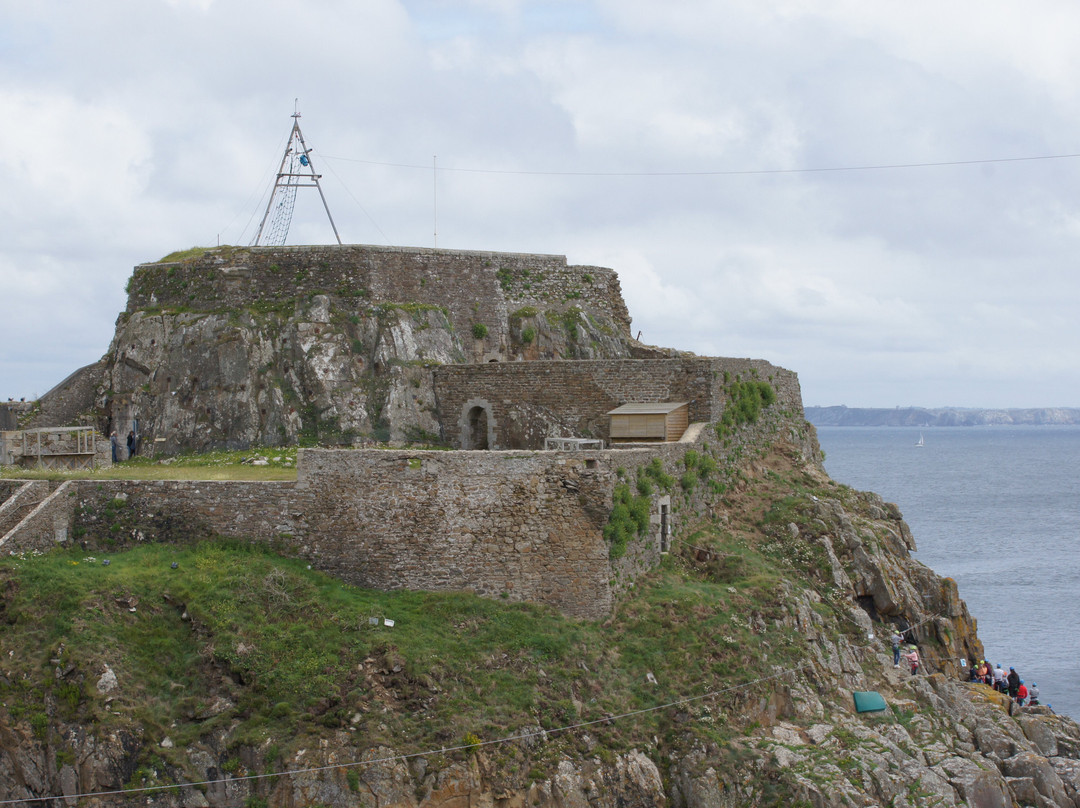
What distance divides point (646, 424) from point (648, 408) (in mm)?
823

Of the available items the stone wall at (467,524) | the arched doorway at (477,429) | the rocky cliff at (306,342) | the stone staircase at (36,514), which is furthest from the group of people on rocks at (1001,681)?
the stone staircase at (36,514)

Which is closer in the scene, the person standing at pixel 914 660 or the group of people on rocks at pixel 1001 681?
the person standing at pixel 914 660

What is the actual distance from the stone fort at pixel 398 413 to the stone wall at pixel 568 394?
58 millimetres

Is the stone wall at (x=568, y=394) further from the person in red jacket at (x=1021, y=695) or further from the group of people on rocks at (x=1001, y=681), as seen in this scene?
the person in red jacket at (x=1021, y=695)

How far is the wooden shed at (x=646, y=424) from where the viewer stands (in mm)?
31672

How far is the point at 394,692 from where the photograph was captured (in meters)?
23.2

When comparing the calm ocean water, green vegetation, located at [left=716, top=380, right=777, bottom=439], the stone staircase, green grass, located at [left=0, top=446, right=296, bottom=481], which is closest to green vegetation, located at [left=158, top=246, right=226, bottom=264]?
green grass, located at [left=0, top=446, right=296, bottom=481]

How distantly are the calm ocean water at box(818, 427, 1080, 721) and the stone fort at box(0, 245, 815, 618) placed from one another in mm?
17576

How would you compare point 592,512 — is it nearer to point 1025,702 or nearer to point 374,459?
point 374,459

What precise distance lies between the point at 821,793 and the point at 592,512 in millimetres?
7610

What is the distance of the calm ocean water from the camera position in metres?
49.6

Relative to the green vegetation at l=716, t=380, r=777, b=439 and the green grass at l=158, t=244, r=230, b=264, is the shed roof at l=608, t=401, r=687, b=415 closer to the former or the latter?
the green vegetation at l=716, t=380, r=777, b=439

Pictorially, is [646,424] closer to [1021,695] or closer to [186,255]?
[1021,695]

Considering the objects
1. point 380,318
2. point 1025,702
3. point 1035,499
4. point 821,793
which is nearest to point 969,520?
point 1035,499
